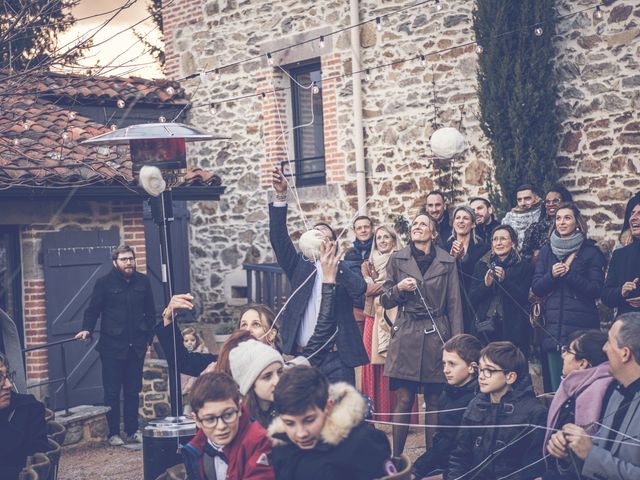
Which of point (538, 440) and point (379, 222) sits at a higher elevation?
point (379, 222)

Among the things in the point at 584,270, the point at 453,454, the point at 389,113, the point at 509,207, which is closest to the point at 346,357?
the point at 453,454

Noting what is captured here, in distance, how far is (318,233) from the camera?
657 centimetres

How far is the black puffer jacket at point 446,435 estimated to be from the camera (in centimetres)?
523

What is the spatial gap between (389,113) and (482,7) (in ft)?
6.23

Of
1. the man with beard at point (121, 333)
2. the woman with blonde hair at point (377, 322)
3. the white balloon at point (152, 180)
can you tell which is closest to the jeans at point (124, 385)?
the man with beard at point (121, 333)

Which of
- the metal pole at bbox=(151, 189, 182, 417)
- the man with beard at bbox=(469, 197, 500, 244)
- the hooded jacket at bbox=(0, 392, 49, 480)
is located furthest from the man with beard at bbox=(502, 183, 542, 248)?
the hooded jacket at bbox=(0, 392, 49, 480)

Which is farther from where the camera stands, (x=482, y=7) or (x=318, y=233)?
(x=482, y=7)

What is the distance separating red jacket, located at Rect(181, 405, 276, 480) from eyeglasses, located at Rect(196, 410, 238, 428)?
0.07m

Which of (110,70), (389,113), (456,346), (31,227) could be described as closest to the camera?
(456,346)

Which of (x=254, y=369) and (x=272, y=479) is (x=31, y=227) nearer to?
(x=254, y=369)

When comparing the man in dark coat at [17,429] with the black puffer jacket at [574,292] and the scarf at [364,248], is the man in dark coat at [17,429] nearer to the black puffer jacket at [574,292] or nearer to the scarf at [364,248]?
the black puffer jacket at [574,292]

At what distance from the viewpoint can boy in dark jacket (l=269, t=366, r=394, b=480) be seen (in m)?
3.83

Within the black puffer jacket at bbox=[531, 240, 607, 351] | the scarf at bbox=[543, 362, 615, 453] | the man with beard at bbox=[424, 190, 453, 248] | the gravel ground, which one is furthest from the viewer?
the man with beard at bbox=[424, 190, 453, 248]

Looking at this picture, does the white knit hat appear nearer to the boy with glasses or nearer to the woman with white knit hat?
the woman with white knit hat
